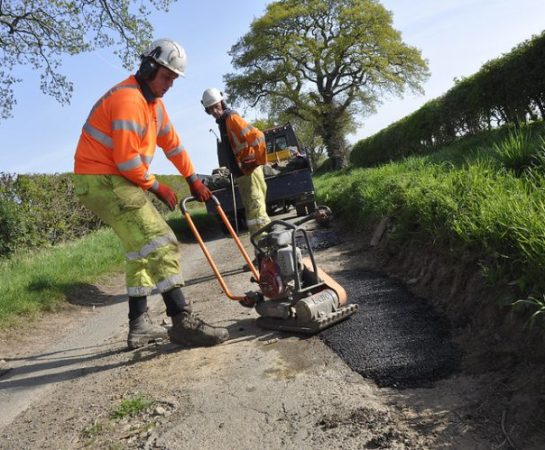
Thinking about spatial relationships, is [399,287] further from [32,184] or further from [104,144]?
[32,184]

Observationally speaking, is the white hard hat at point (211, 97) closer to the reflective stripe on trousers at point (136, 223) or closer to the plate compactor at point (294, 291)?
the reflective stripe on trousers at point (136, 223)

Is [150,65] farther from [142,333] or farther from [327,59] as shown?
[327,59]

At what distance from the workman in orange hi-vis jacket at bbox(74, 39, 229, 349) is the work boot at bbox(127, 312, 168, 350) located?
11.6 inches

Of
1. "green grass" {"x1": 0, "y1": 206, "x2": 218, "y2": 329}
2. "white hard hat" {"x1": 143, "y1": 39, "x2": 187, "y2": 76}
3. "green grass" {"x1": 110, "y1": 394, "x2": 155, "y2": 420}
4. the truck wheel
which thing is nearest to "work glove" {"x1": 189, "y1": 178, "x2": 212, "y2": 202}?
"white hard hat" {"x1": 143, "y1": 39, "x2": 187, "y2": 76}

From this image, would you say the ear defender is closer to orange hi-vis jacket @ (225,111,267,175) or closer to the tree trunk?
Answer: orange hi-vis jacket @ (225,111,267,175)

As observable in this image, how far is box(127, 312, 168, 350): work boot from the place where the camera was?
4.00 metres

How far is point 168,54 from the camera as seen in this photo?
3.73 meters

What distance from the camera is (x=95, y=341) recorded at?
455cm

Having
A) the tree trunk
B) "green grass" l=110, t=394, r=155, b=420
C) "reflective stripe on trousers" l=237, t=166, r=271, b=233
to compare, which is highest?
the tree trunk

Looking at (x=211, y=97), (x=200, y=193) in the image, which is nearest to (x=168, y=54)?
(x=200, y=193)

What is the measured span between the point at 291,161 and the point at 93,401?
26.5 ft

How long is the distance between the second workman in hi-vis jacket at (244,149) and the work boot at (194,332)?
2.05 meters

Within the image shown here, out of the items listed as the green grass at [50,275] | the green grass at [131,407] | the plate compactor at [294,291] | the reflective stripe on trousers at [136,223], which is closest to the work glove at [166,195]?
the reflective stripe on trousers at [136,223]

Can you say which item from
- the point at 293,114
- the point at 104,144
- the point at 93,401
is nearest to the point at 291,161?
the point at 104,144
